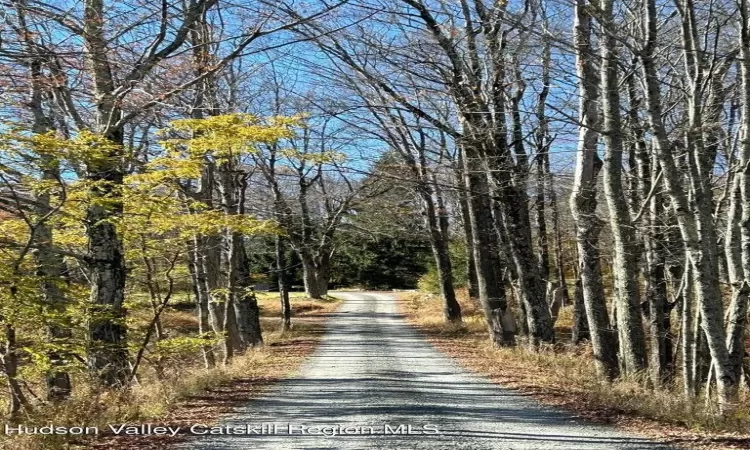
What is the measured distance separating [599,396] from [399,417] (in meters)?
2.57

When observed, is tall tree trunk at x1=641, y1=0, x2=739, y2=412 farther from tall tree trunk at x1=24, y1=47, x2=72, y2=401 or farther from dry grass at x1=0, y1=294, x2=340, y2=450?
tall tree trunk at x1=24, y1=47, x2=72, y2=401

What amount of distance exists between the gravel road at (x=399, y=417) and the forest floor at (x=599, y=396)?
0.33 metres

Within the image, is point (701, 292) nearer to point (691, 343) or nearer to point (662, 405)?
point (662, 405)

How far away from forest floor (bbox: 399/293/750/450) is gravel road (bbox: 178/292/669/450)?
13.0 inches

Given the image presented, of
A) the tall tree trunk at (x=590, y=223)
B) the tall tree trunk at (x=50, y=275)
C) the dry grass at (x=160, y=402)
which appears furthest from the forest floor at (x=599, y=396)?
the tall tree trunk at (x=50, y=275)

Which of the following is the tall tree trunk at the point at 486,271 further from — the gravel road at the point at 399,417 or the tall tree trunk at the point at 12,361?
the tall tree trunk at the point at 12,361

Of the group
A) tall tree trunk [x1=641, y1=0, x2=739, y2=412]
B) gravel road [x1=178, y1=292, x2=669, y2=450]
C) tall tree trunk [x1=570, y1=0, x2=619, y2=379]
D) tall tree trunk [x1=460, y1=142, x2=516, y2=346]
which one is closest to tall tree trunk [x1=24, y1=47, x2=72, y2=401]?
gravel road [x1=178, y1=292, x2=669, y2=450]

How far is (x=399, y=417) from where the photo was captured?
7004mm

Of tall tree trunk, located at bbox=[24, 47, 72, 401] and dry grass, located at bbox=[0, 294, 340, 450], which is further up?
tall tree trunk, located at bbox=[24, 47, 72, 401]

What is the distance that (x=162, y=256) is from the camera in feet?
34.3

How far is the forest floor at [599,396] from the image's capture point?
5852 mm

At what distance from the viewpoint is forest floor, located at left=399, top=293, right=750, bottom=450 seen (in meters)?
5.85

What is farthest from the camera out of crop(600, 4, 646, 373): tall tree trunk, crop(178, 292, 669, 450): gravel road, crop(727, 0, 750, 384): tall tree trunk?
crop(600, 4, 646, 373): tall tree trunk

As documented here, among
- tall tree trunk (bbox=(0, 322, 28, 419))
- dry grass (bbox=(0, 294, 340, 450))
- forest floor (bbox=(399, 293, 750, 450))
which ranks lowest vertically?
forest floor (bbox=(399, 293, 750, 450))
